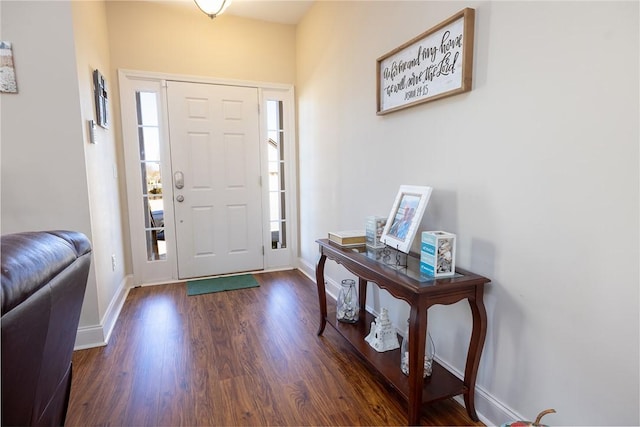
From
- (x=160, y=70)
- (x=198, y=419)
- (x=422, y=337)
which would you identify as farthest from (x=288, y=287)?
(x=160, y=70)

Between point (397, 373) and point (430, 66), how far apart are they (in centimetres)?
150

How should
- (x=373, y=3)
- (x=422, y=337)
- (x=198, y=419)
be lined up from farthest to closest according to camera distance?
(x=373, y=3)
(x=198, y=419)
(x=422, y=337)

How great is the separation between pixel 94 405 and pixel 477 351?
178 cm

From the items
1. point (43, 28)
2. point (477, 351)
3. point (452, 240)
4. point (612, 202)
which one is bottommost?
point (477, 351)

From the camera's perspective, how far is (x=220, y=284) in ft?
10.9

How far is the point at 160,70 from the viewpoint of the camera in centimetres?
315

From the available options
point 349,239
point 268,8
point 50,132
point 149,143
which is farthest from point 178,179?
point 349,239

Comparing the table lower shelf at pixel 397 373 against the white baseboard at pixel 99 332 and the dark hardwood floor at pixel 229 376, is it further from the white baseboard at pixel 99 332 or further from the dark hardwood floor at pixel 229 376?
the white baseboard at pixel 99 332

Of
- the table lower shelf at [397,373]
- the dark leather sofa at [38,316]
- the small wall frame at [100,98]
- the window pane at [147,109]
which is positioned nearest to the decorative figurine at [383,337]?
the table lower shelf at [397,373]

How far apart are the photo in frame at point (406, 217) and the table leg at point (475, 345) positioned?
37 cm

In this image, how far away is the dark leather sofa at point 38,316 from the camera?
0.65 meters

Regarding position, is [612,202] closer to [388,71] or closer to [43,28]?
[388,71]

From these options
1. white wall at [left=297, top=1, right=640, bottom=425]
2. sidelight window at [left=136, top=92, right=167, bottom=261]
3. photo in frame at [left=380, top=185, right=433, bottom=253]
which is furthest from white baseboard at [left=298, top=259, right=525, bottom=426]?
sidelight window at [left=136, top=92, right=167, bottom=261]

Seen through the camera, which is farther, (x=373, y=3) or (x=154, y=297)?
(x=154, y=297)
